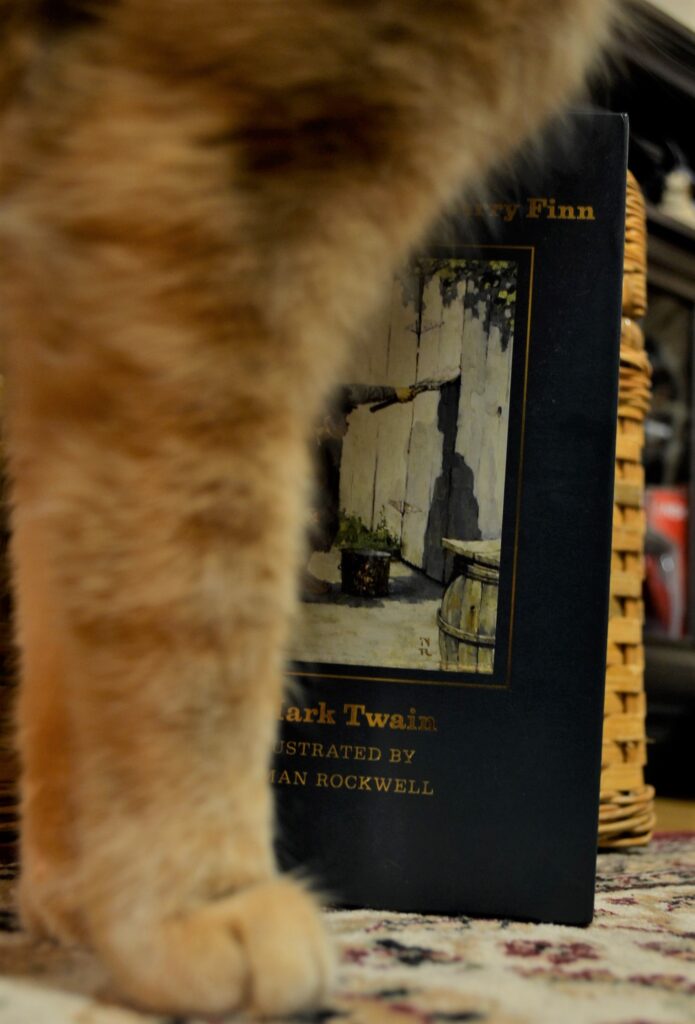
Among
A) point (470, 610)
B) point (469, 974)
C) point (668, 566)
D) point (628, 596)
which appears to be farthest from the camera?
point (668, 566)

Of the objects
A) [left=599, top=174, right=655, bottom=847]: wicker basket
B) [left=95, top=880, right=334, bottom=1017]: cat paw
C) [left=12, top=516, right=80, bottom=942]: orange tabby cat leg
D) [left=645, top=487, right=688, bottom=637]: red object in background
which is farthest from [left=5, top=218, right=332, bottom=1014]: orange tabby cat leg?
[left=645, top=487, right=688, bottom=637]: red object in background

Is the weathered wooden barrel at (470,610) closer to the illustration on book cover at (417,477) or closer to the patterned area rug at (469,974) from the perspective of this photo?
the illustration on book cover at (417,477)

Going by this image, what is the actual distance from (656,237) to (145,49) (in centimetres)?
143

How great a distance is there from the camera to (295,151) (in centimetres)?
50

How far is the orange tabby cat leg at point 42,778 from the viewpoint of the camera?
610 millimetres

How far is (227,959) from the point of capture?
1.57 ft

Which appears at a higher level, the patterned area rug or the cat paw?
the cat paw

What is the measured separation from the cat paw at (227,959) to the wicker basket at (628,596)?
0.68 m

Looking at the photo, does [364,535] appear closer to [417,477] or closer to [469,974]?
[417,477]

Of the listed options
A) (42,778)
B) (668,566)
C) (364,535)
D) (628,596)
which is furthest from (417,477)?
(668,566)

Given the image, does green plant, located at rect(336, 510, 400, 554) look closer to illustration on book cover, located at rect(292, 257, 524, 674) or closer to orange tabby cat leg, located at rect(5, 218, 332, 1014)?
illustration on book cover, located at rect(292, 257, 524, 674)

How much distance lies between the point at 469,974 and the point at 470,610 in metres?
0.27

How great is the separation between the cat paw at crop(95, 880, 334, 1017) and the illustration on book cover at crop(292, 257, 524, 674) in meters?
0.31

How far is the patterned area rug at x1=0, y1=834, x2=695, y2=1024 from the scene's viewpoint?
533 mm
